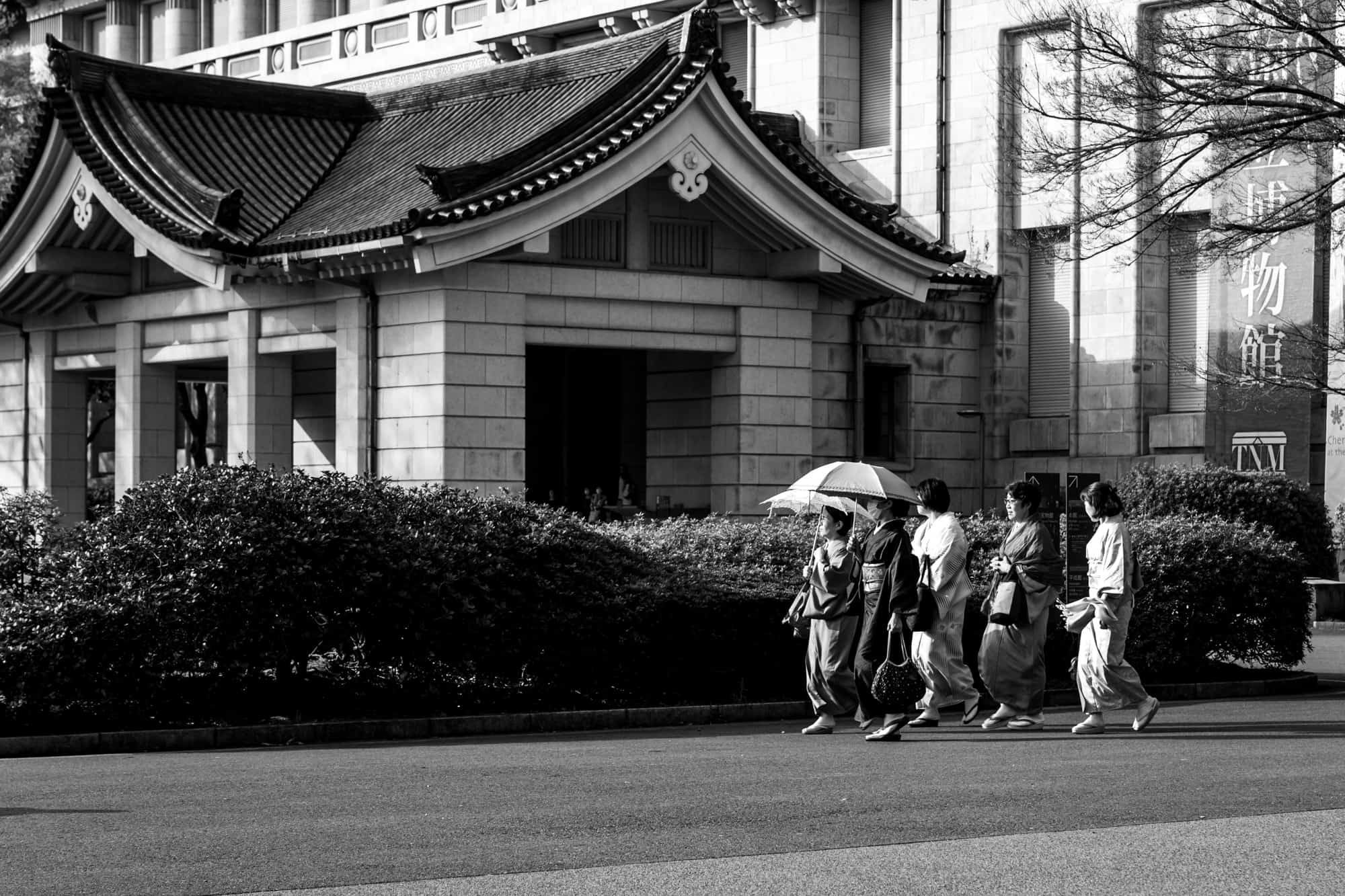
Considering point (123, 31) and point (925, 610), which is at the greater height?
point (123, 31)

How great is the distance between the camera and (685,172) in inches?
957

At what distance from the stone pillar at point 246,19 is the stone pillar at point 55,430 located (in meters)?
22.5

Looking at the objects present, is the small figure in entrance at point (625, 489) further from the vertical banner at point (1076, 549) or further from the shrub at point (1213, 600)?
the vertical banner at point (1076, 549)

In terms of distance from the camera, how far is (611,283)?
25.2 meters

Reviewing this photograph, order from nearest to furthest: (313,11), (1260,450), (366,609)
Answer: (366,609), (1260,450), (313,11)

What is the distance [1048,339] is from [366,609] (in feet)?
64.0

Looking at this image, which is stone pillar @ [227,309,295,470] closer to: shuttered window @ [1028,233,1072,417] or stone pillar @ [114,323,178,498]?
stone pillar @ [114,323,178,498]

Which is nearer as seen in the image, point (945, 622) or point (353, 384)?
point (945, 622)

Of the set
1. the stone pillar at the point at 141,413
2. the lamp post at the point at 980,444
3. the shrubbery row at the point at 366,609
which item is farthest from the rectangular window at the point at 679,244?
the shrubbery row at the point at 366,609

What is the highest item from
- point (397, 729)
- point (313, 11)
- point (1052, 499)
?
point (313, 11)

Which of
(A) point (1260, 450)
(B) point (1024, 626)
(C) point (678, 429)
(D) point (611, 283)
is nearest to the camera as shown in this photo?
(B) point (1024, 626)

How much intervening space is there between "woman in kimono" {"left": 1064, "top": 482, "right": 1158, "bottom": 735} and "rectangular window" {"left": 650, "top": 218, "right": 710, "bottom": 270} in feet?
38.5

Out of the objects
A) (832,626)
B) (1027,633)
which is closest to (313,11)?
(832,626)

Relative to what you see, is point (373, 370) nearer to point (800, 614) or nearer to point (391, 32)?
point (800, 614)
